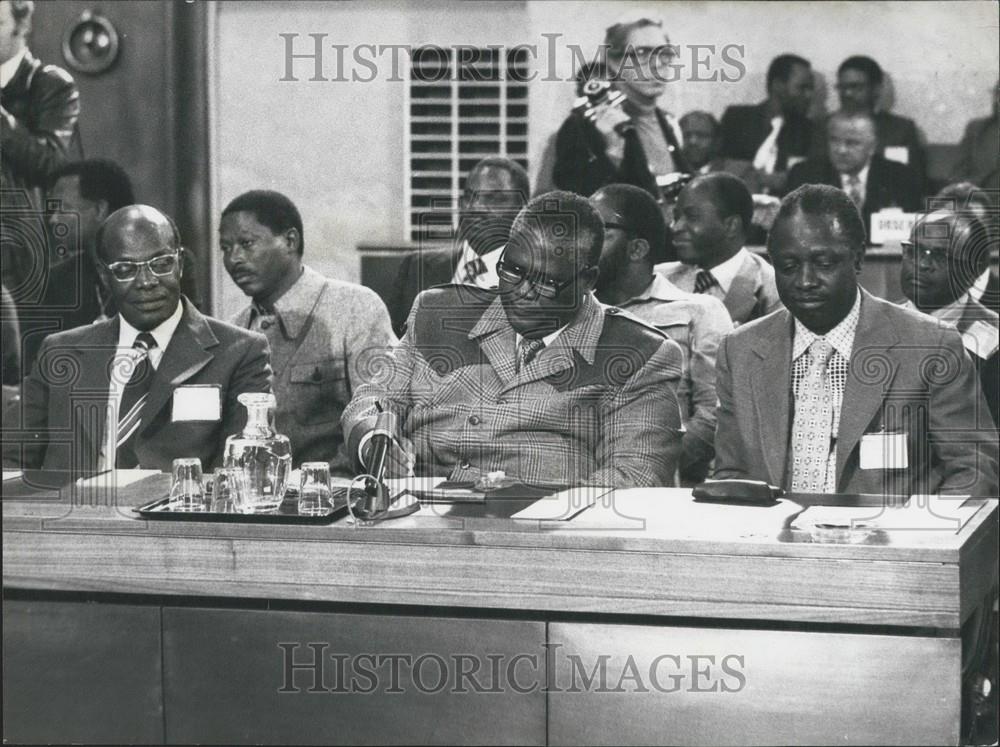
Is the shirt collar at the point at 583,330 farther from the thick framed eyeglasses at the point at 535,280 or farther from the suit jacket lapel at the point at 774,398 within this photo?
the suit jacket lapel at the point at 774,398

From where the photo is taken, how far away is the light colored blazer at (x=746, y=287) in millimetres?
3803

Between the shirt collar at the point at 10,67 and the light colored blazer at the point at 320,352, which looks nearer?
the light colored blazer at the point at 320,352

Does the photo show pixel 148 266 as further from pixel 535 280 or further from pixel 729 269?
pixel 729 269

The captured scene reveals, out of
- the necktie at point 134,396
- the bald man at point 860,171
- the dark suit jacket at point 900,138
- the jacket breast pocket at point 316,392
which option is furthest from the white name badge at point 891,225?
the necktie at point 134,396

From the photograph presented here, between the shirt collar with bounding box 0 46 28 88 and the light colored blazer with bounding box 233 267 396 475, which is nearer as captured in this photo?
the light colored blazer with bounding box 233 267 396 475

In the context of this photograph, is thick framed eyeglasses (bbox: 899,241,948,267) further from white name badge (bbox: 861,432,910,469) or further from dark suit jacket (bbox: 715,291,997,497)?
white name badge (bbox: 861,432,910,469)

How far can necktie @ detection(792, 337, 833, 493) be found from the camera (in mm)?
3586

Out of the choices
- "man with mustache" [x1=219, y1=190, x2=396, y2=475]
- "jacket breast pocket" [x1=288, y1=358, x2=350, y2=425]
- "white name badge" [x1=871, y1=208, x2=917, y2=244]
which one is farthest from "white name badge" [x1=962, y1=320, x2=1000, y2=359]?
"jacket breast pocket" [x1=288, y1=358, x2=350, y2=425]

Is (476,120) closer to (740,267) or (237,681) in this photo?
(740,267)

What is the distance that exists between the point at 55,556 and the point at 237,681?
56 centimetres

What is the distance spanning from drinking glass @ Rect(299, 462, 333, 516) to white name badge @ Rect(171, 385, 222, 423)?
855 millimetres

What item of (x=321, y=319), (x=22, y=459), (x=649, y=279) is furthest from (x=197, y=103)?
(x=649, y=279)

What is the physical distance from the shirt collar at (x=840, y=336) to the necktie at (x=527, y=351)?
0.70 meters

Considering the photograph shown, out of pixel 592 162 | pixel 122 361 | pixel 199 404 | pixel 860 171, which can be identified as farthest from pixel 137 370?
pixel 860 171
